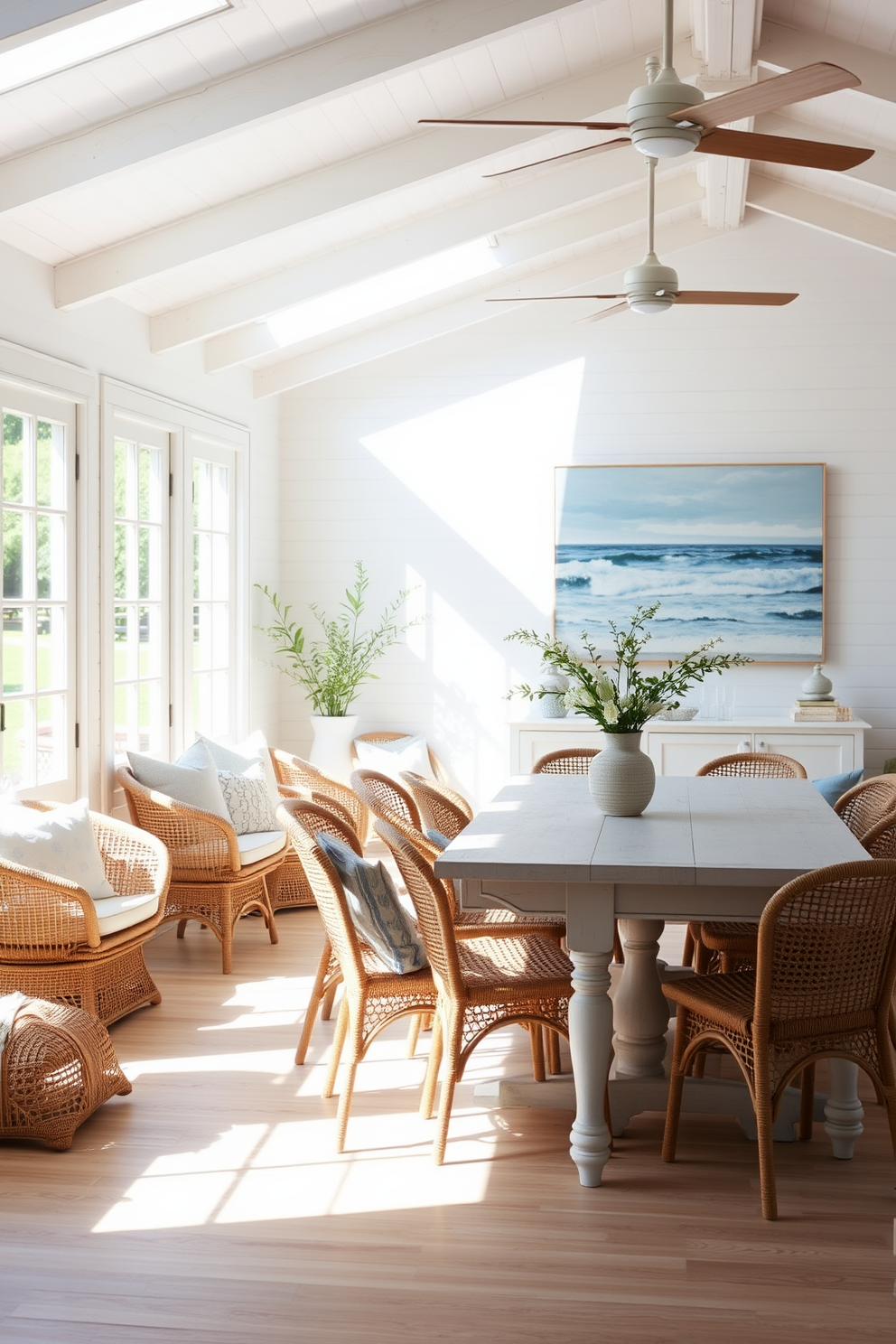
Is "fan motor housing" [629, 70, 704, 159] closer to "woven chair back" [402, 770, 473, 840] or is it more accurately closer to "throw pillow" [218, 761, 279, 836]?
"woven chair back" [402, 770, 473, 840]

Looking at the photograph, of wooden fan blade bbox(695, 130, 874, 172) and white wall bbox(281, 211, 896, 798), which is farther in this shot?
white wall bbox(281, 211, 896, 798)

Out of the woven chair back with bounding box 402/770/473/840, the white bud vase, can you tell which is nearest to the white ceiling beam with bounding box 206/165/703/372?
the woven chair back with bounding box 402/770/473/840

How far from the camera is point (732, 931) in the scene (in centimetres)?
414

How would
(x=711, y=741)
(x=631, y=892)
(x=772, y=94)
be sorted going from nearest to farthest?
1. (x=772, y=94)
2. (x=631, y=892)
3. (x=711, y=741)

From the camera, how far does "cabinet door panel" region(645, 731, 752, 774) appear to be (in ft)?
22.9

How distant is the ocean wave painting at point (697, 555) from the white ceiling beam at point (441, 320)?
3.60 ft

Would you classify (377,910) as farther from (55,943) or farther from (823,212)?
(823,212)

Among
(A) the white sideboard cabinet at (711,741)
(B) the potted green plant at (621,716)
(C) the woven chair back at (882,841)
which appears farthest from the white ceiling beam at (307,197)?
(A) the white sideboard cabinet at (711,741)

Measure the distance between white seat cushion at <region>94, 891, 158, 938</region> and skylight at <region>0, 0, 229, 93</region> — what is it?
2.66 m

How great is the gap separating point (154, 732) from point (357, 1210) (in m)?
3.43

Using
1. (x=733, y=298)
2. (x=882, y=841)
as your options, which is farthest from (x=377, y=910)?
(x=733, y=298)

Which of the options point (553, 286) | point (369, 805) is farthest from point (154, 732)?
point (553, 286)

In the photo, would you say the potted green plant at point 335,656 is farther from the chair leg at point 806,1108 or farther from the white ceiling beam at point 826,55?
the chair leg at point 806,1108

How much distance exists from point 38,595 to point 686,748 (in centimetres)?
364
